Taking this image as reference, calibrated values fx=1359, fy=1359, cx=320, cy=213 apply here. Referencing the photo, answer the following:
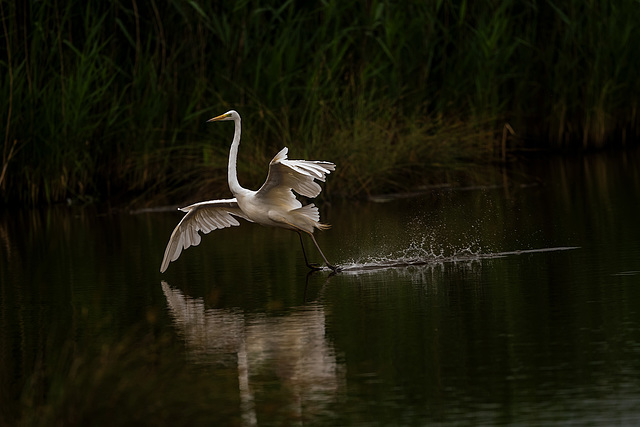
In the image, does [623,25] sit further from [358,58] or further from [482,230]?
[482,230]

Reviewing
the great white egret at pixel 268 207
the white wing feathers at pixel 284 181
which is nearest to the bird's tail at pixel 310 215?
the great white egret at pixel 268 207

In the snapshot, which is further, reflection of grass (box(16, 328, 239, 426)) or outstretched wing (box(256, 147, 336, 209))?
outstretched wing (box(256, 147, 336, 209))

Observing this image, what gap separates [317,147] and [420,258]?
4858 mm

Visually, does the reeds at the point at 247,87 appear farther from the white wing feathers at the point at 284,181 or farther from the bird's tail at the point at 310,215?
the white wing feathers at the point at 284,181

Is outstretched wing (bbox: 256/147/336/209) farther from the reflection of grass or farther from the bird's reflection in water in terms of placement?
the reflection of grass

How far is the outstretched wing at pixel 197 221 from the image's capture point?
10336mm

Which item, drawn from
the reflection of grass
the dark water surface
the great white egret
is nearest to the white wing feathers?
the great white egret

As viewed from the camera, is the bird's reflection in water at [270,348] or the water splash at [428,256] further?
the water splash at [428,256]

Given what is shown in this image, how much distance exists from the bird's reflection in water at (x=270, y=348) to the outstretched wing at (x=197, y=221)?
1480 millimetres

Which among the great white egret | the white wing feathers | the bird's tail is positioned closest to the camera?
the white wing feathers

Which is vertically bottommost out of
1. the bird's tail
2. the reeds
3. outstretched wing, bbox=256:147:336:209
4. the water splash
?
the water splash

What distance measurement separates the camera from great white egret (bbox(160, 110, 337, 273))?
945 cm

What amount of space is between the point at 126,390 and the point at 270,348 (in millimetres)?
1047

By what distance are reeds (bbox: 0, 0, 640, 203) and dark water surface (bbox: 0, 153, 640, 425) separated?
82.3 inches
